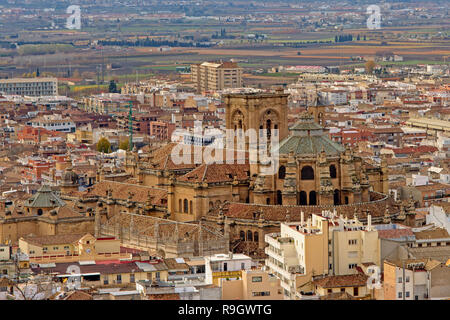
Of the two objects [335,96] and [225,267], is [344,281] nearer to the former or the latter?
[225,267]

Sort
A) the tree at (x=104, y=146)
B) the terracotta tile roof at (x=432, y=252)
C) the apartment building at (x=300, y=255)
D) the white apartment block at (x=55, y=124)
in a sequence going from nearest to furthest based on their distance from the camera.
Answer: the apartment building at (x=300, y=255) → the terracotta tile roof at (x=432, y=252) → the tree at (x=104, y=146) → the white apartment block at (x=55, y=124)

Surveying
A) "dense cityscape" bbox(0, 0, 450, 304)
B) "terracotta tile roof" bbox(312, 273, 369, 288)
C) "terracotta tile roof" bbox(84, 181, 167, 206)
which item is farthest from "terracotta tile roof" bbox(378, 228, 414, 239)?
"terracotta tile roof" bbox(84, 181, 167, 206)

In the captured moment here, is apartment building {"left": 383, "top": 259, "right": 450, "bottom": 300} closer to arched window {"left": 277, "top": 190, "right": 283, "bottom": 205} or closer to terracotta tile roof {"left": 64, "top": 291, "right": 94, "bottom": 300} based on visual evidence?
terracotta tile roof {"left": 64, "top": 291, "right": 94, "bottom": 300}

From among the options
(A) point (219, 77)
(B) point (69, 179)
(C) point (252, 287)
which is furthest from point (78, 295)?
(A) point (219, 77)

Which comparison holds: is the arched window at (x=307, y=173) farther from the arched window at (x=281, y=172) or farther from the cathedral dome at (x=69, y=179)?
the cathedral dome at (x=69, y=179)

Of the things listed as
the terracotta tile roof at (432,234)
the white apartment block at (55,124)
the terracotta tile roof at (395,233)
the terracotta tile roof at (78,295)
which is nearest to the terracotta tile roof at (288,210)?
the terracotta tile roof at (432,234)

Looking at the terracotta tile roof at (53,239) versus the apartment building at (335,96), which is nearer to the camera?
the terracotta tile roof at (53,239)
